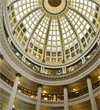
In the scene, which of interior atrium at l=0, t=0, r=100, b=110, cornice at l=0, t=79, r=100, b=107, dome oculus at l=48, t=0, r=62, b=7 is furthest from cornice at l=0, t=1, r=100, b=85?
dome oculus at l=48, t=0, r=62, b=7

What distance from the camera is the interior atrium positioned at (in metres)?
21.3

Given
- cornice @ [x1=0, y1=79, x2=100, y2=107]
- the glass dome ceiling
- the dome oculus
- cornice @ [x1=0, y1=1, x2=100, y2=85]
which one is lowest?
cornice @ [x1=0, y1=79, x2=100, y2=107]

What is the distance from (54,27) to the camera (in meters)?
35.4

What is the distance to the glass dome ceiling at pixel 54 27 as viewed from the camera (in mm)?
28984

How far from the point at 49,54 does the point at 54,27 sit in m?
8.67

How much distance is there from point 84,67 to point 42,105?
11.5 metres

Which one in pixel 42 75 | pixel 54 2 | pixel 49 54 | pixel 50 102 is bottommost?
pixel 50 102

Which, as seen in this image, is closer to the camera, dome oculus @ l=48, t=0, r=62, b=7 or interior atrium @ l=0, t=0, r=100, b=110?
interior atrium @ l=0, t=0, r=100, b=110

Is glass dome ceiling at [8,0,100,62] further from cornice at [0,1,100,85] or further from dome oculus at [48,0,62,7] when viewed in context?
cornice at [0,1,100,85]

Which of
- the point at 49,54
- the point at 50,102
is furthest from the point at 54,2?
the point at 50,102

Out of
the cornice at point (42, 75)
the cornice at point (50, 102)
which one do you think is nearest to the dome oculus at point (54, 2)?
the cornice at point (42, 75)

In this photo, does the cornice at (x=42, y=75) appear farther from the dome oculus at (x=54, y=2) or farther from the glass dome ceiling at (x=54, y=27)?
the dome oculus at (x=54, y=2)

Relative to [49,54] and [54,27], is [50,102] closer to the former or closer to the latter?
[49,54]

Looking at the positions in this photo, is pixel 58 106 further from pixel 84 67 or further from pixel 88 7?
pixel 88 7
